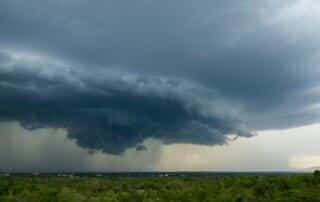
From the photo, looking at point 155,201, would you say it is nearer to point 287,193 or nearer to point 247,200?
point 247,200

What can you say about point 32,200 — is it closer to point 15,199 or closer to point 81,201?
point 15,199

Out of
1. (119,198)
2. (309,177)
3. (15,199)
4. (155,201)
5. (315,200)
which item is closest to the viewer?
(315,200)

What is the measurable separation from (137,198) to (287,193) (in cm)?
1646

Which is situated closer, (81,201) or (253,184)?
(81,201)

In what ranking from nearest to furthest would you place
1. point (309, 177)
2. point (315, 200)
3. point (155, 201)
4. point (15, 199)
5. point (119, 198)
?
point (315, 200) < point (15, 199) < point (155, 201) < point (119, 198) < point (309, 177)

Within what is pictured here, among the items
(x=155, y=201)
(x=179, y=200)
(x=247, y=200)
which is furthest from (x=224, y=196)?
(x=155, y=201)

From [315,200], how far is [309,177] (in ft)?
49.2

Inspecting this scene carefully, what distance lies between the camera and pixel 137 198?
39.6 metres

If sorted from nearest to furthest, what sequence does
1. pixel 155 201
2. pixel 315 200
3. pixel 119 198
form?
pixel 315 200, pixel 155 201, pixel 119 198

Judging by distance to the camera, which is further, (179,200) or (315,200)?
(179,200)

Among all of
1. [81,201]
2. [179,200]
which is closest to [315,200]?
[179,200]

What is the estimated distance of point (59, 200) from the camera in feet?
105

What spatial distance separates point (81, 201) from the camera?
32.3 metres

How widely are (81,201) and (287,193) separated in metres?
20.9
